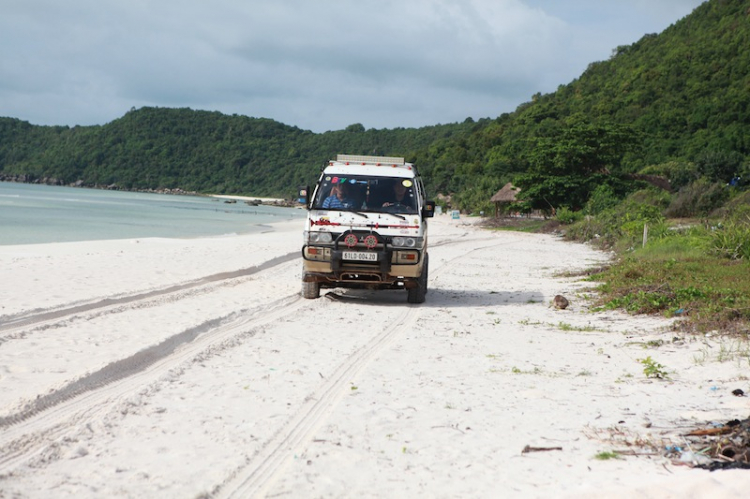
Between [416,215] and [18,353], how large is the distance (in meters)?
6.52

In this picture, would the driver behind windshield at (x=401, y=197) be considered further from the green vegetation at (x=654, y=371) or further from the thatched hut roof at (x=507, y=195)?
the thatched hut roof at (x=507, y=195)

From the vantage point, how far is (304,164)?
15900 centimetres

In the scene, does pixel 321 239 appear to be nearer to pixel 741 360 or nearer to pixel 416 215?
pixel 416 215

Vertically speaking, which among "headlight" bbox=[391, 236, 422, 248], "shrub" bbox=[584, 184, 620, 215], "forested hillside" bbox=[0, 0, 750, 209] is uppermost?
"forested hillside" bbox=[0, 0, 750, 209]

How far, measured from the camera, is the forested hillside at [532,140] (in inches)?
1876

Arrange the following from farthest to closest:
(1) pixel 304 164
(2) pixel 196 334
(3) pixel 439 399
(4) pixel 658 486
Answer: (1) pixel 304 164 < (2) pixel 196 334 < (3) pixel 439 399 < (4) pixel 658 486

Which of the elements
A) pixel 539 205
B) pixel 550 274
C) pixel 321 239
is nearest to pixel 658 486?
pixel 321 239

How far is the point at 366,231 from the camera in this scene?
11.3m

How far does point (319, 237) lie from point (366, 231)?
0.78 meters

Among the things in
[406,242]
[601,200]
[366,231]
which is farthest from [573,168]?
[366,231]

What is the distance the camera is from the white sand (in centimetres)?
411

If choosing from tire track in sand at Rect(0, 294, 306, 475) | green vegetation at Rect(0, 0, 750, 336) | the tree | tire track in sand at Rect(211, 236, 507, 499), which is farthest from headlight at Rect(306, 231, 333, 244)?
the tree

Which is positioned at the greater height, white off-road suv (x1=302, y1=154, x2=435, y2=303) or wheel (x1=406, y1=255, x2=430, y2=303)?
white off-road suv (x1=302, y1=154, x2=435, y2=303)

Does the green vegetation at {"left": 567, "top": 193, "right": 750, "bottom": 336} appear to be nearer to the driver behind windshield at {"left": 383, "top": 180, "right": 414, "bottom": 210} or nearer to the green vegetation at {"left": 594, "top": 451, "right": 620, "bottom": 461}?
the driver behind windshield at {"left": 383, "top": 180, "right": 414, "bottom": 210}
